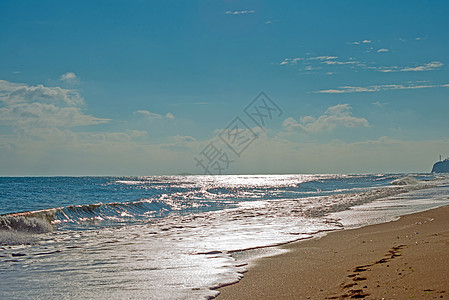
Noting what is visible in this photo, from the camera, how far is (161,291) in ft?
21.1

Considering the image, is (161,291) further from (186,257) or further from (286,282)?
(186,257)

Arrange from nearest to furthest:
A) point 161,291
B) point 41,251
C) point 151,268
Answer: point 161,291 → point 151,268 → point 41,251

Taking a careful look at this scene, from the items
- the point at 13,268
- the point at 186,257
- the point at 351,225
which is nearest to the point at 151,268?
the point at 186,257

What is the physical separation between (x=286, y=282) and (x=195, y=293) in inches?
59.2

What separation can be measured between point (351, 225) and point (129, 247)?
7966mm

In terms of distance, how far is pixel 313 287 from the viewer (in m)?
6.02

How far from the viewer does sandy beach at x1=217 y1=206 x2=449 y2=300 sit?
531 centimetres

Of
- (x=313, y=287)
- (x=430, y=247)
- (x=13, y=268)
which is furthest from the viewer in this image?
(x=13, y=268)

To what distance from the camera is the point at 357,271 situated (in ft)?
21.7

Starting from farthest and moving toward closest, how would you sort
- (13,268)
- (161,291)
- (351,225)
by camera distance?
(351,225) → (13,268) → (161,291)

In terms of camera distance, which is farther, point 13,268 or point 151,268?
point 13,268

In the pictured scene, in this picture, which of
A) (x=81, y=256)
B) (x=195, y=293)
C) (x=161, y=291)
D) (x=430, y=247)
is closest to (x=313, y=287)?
(x=195, y=293)

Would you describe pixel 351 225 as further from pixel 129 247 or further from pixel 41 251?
pixel 41 251

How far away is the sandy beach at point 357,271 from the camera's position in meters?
5.31
